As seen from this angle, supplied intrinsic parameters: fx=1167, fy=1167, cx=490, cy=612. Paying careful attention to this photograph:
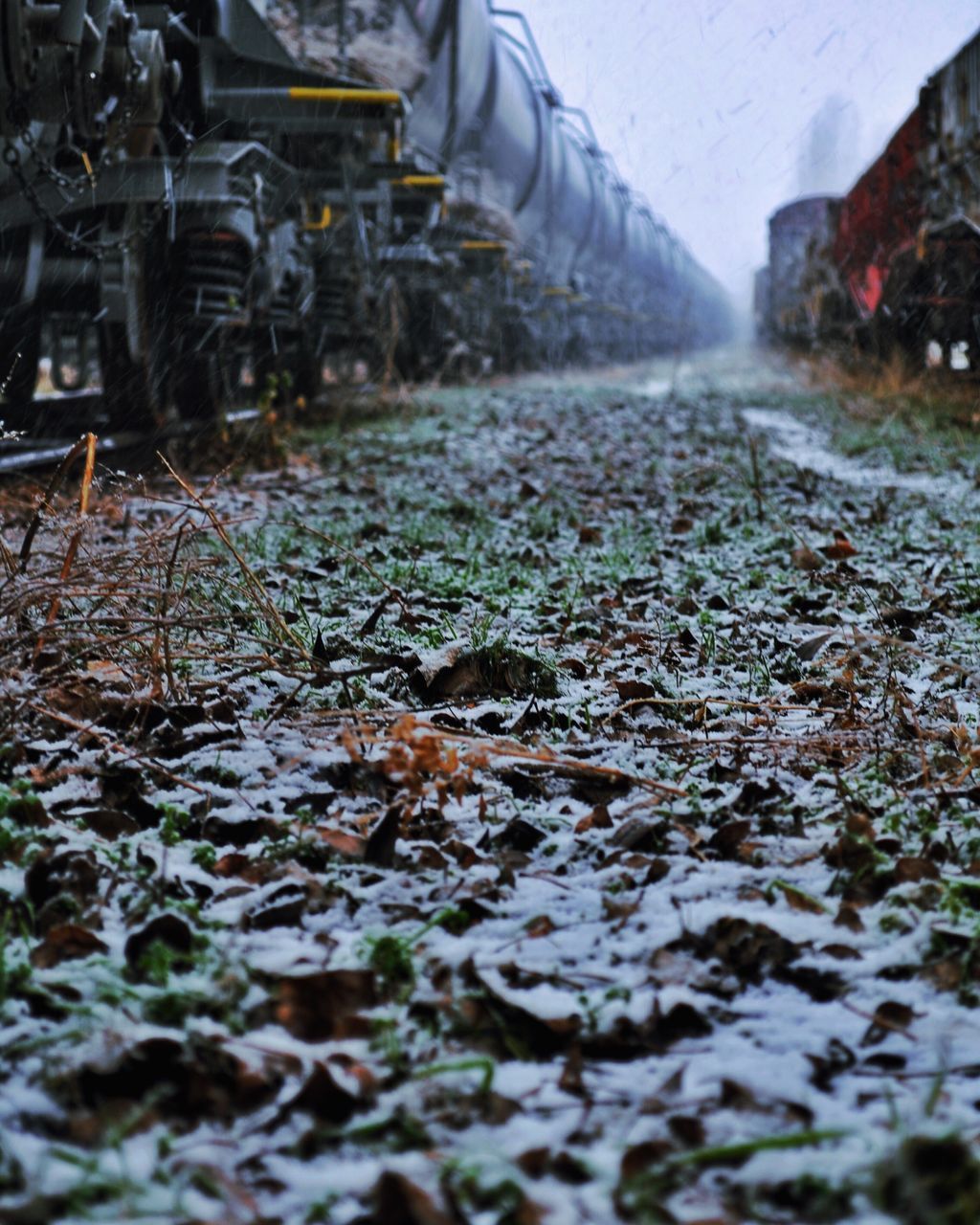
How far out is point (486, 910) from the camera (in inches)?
67.9

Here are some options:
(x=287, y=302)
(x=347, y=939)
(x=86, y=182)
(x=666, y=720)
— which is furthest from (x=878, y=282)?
(x=347, y=939)

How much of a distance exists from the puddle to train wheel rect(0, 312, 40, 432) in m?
4.60

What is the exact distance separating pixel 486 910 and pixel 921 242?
→ 12.3m

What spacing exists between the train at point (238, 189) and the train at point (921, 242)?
17.4 ft

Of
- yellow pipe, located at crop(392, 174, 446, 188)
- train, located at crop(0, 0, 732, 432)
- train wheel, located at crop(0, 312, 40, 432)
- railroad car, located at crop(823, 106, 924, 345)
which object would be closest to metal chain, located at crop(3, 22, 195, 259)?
train, located at crop(0, 0, 732, 432)

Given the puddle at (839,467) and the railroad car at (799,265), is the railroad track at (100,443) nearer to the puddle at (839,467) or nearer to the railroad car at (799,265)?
the puddle at (839,467)

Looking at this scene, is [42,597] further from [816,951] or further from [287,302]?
[287,302]

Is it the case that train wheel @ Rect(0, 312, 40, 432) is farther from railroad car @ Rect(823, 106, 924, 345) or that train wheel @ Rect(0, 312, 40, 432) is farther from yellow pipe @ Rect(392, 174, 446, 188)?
railroad car @ Rect(823, 106, 924, 345)

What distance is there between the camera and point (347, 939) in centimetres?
164

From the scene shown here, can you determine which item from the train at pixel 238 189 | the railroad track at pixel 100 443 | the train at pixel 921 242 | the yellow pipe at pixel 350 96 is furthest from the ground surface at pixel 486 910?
the train at pixel 921 242

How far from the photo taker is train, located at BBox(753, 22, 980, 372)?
11.3 metres

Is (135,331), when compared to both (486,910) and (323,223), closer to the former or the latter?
(323,223)

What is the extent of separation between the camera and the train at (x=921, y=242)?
37.1 feet

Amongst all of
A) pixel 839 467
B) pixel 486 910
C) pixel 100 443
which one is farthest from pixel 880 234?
pixel 486 910
